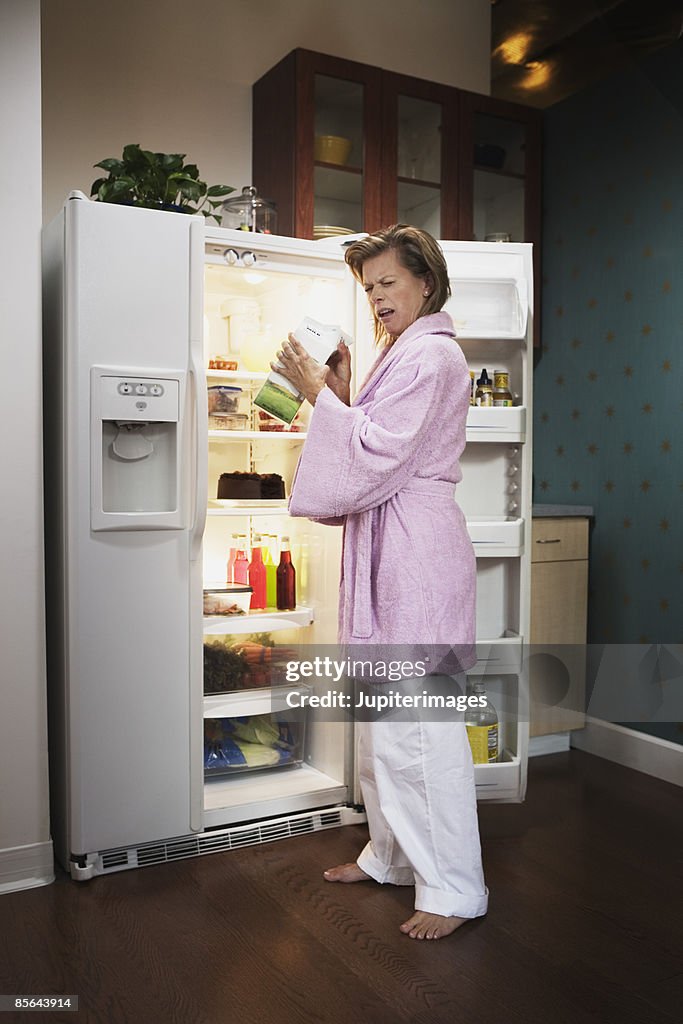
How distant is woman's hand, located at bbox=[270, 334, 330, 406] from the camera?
231 centimetres

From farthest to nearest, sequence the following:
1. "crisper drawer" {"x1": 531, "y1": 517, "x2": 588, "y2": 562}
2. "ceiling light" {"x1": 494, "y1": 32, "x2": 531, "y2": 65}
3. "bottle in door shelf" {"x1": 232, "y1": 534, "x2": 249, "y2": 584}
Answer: "crisper drawer" {"x1": 531, "y1": 517, "x2": 588, "y2": 562} → "bottle in door shelf" {"x1": 232, "y1": 534, "x2": 249, "y2": 584} → "ceiling light" {"x1": 494, "y1": 32, "x2": 531, "y2": 65}

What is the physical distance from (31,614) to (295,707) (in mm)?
950

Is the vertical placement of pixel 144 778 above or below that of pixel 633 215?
below

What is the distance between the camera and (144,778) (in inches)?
98.7

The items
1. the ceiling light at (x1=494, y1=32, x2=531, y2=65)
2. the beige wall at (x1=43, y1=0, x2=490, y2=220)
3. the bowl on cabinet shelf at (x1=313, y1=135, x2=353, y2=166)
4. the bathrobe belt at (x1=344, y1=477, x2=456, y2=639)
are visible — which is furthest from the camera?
the bowl on cabinet shelf at (x1=313, y1=135, x2=353, y2=166)

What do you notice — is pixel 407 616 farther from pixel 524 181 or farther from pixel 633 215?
pixel 524 181

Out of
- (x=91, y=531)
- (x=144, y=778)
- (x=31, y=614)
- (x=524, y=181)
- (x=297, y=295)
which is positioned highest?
(x=524, y=181)

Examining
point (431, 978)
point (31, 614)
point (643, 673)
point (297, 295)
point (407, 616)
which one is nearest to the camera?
point (431, 978)

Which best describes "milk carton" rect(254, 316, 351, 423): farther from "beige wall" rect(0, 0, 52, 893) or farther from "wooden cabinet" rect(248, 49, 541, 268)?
"wooden cabinet" rect(248, 49, 541, 268)

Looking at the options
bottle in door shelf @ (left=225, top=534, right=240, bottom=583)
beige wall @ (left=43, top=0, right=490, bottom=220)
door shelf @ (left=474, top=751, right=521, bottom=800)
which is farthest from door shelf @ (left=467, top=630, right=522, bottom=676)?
beige wall @ (left=43, top=0, right=490, bottom=220)

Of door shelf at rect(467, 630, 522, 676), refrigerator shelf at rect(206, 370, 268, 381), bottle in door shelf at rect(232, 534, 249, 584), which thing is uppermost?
refrigerator shelf at rect(206, 370, 268, 381)

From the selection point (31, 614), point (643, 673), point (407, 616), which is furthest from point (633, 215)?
point (31, 614)

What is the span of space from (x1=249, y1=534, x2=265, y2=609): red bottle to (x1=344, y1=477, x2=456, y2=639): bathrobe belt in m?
0.70

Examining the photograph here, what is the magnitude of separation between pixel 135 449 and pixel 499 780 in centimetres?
150
